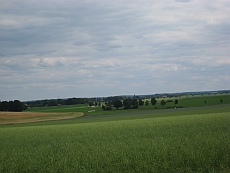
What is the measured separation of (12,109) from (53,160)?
11664cm

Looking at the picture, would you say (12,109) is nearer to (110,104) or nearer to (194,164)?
(110,104)

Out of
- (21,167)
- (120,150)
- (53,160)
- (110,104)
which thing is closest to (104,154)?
(120,150)

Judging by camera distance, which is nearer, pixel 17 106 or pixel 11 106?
pixel 17 106

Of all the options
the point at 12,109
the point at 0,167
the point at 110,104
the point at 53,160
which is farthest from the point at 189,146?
the point at 12,109

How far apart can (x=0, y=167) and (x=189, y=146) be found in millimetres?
9287

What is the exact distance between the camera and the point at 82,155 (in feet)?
49.1

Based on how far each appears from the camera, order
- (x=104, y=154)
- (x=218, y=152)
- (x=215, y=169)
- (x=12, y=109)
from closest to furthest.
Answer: (x=215, y=169) → (x=218, y=152) → (x=104, y=154) → (x=12, y=109)

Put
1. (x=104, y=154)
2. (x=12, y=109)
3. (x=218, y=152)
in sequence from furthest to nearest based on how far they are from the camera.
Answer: (x=12, y=109) → (x=104, y=154) → (x=218, y=152)

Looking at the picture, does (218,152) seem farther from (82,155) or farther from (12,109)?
(12,109)

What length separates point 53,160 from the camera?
1444 cm

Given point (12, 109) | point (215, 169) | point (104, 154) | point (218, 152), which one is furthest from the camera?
point (12, 109)

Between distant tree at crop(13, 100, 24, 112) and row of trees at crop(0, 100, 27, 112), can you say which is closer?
row of trees at crop(0, 100, 27, 112)

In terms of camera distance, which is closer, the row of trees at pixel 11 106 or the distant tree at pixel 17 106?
the row of trees at pixel 11 106

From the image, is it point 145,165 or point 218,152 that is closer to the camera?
point 145,165
